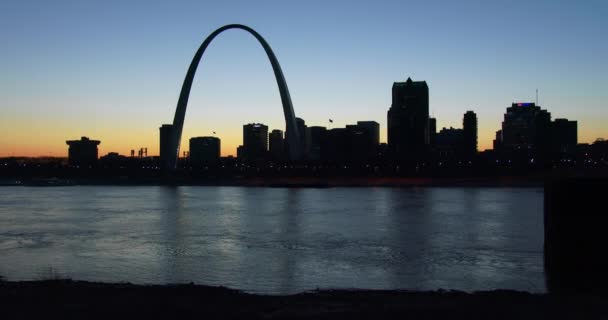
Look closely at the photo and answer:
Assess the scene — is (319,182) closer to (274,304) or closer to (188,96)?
(188,96)

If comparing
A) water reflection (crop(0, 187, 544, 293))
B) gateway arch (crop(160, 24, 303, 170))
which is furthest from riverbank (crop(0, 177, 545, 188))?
water reflection (crop(0, 187, 544, 293))

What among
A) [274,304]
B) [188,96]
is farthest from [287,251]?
[188,96]

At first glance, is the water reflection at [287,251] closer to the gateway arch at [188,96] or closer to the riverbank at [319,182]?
the gateway arch at [188,96]

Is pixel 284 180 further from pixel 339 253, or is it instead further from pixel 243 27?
pixel 339 253

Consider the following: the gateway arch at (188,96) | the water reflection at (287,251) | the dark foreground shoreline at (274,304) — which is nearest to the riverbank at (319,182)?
the gateway arch at (188,96)

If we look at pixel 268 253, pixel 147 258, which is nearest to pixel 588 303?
pixel 268 253

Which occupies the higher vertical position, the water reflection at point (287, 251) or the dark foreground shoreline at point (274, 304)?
the dark foreground shoreline at point (274, 304)

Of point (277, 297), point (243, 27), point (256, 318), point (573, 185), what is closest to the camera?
point (256, 318)

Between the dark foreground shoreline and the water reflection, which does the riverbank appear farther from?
the dark foreground shoreline
